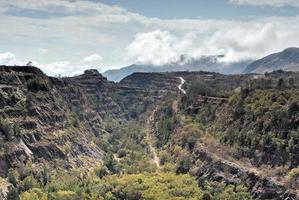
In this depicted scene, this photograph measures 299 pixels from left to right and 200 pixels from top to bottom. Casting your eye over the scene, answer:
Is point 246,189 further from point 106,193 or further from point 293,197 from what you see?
point 106,193

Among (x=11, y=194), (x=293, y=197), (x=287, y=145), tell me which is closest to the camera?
(x=293, y=197)

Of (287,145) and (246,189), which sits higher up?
(287,145)

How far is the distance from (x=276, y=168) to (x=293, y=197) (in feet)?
79.6

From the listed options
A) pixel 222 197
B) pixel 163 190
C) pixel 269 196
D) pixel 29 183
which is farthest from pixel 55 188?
pixel 269 196

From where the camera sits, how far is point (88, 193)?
643 feet

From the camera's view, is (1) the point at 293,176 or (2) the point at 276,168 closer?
(1) the point at 293,176

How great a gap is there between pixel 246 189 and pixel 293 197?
76.5 ft

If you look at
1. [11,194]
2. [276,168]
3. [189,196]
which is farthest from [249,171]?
[11,194]

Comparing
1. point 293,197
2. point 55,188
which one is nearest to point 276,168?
point 293,197

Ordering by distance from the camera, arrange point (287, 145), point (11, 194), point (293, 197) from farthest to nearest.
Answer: point (287, 145) < point (11, 194) < point (293, 197)

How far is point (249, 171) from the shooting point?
637ft

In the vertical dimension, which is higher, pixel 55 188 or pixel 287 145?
pixel 287 145

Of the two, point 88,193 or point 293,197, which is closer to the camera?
point 293,197

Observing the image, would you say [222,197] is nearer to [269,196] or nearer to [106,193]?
[269,196]
